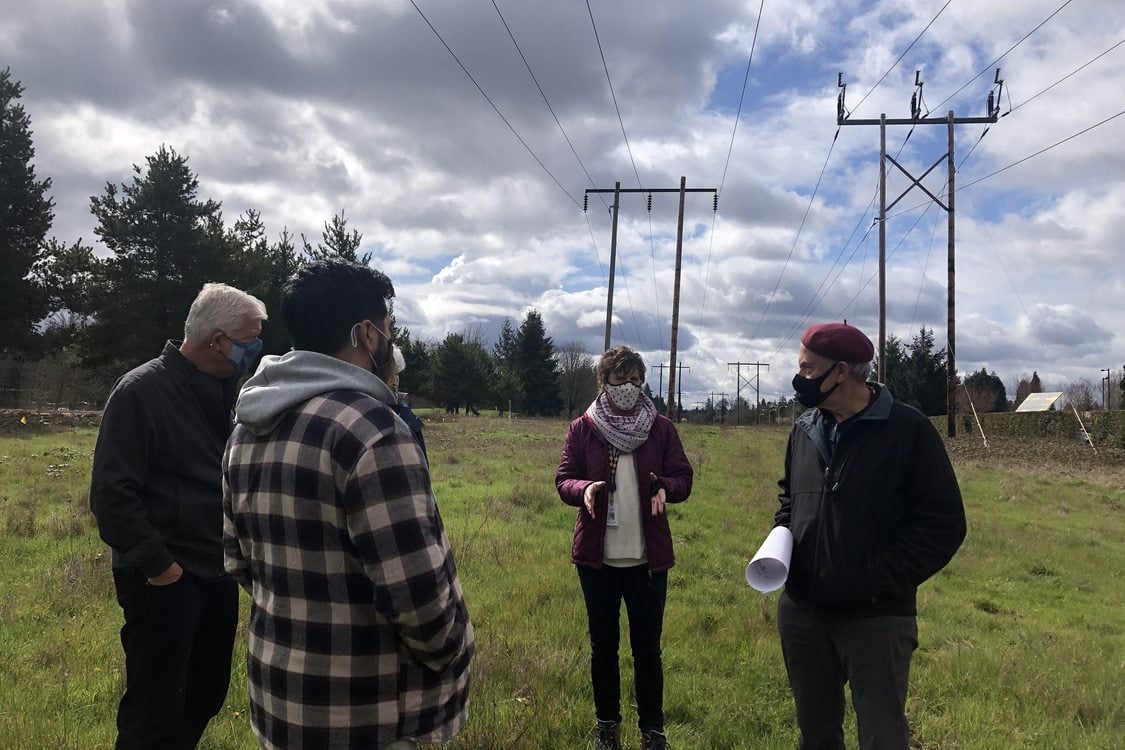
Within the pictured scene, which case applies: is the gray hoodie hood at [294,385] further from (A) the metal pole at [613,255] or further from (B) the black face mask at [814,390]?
(A) the metal pole at [613,255]

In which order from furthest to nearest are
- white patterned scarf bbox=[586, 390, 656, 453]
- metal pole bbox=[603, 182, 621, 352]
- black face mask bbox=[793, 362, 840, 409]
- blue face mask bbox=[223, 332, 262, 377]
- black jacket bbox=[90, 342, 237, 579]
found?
metal pole bbox=[603, 182, 621, 352] → white patterned scarf bbox=[586, 390, 656, 453] → blue face mask bbox=[223, 332, 262, 377] → black face mask bbox=[793, 362, 840, 409] → black jacket bbox=[90, 342, 237, 579]

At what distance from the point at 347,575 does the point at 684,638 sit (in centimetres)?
422

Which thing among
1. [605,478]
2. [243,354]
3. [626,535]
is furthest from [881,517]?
[243,354]

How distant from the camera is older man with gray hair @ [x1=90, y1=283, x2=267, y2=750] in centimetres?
257

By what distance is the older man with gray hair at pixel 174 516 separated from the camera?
101 inches

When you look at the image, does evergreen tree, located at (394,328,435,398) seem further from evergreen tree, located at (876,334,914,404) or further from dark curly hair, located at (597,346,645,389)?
dark curly hair, located at (597,346,645,389)

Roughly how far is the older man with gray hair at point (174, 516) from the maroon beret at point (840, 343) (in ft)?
7.28

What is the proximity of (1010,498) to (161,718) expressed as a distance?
1750 cm

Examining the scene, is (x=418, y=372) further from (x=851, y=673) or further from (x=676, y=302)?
(x=851, y=673)

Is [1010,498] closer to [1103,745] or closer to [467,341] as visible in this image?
[1103,745]

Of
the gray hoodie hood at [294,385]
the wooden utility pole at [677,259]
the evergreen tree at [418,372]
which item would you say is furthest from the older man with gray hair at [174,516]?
the evergreen tree at [418,372]

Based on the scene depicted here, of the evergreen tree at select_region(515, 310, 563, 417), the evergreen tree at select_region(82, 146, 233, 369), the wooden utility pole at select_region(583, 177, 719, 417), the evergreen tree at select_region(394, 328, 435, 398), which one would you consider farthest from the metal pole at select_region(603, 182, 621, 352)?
the evergreen tree at select_region(515, 310, 563, 417)

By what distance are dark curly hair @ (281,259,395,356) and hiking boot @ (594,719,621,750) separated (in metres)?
2.60

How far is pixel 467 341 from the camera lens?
64.2m
